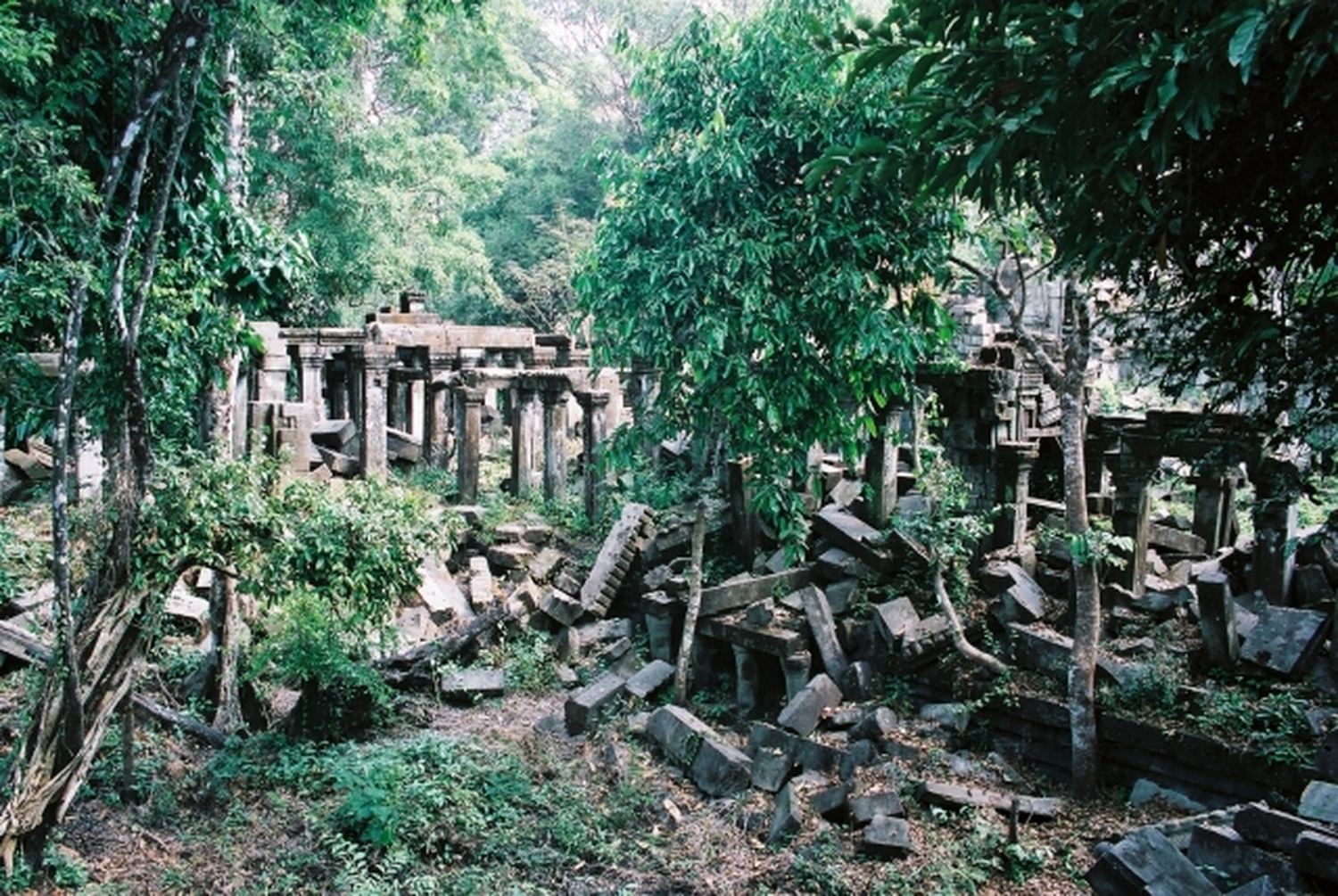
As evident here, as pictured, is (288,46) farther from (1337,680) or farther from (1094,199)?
(1337,680)

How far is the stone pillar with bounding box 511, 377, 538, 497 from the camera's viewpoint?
43.9ft

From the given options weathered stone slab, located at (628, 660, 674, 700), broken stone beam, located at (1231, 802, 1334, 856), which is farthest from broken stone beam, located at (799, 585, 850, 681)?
broken stone beam, located at (1231, 802, 1334, 856)

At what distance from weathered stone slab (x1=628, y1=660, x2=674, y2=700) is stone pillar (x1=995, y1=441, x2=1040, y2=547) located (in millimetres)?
3051

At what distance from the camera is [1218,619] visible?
6.47 m

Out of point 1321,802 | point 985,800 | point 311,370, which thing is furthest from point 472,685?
point 311,370

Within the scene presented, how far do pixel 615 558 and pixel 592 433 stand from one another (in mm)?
2731

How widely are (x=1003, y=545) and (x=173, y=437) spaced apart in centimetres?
650

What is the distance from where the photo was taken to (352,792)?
631 cm

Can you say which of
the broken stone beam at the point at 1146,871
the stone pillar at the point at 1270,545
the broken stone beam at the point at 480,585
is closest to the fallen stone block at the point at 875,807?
the broken stone beam at the point at 1146,871

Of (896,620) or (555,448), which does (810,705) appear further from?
(555,448)

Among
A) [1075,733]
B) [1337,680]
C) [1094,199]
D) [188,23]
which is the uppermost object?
Answer: [188,23]

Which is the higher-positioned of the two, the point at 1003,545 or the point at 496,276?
the point at 496,276

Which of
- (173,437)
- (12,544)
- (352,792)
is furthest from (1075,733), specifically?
(12,544)

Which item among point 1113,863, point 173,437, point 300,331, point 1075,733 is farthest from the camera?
point 300,331
